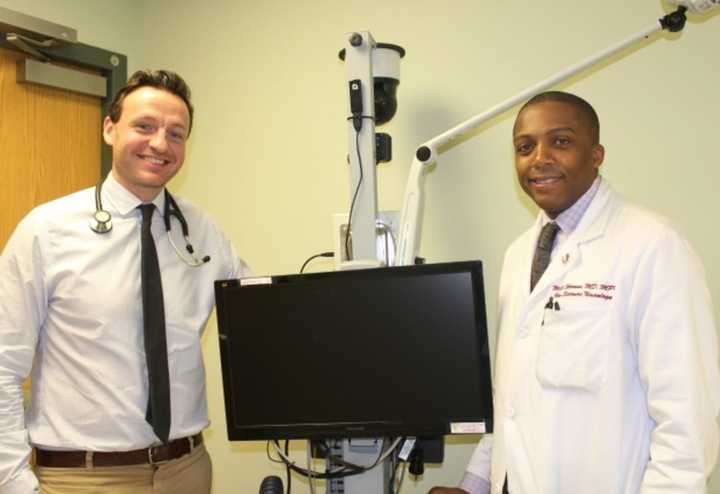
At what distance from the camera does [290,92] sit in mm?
2496

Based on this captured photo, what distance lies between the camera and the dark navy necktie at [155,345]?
1516 mm

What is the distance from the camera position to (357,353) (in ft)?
4.96

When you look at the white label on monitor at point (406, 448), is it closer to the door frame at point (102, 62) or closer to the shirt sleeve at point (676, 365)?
the shirt sleeve at point (676, 365)

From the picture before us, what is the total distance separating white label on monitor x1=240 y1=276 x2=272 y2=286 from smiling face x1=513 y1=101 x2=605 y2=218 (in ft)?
2.15

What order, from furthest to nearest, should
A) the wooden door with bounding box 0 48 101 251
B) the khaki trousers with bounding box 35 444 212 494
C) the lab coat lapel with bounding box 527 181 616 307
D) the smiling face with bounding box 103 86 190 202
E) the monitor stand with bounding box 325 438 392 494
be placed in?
the wooden door with bounding box 0 48 101 251
the monitor stand with bounding box 325 438 392 494
the smiling face with bounding box 103 86 190 202
the khaki trousers with bounding box 35 444 212 494
the lab coat lapel with bounding box 527 181 616 307

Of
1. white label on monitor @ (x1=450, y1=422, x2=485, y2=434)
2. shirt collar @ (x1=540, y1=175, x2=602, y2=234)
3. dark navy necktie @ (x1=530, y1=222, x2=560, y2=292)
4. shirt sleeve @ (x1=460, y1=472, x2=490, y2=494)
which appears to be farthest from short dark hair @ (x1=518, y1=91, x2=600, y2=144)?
shirt sleeve @ (x1=460, y1=472, x2=490, y2=494)

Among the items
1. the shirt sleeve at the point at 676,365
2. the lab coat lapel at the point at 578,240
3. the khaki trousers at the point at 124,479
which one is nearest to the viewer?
the shirt sleeve at the point at 676,365

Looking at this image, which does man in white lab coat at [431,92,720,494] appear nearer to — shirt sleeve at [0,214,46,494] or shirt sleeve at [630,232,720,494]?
shirt sleeve at [630,232,720,494]

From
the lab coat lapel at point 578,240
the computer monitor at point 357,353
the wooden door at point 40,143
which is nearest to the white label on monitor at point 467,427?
the computer monitor at point 357,353

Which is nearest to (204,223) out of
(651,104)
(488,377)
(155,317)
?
(155,317)

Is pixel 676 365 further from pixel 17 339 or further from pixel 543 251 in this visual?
pixel 17 339

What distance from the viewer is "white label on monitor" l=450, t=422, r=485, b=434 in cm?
144

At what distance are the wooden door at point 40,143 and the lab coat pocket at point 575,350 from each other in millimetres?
2035

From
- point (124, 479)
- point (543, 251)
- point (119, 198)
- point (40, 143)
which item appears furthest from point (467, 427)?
point (40, 143)
